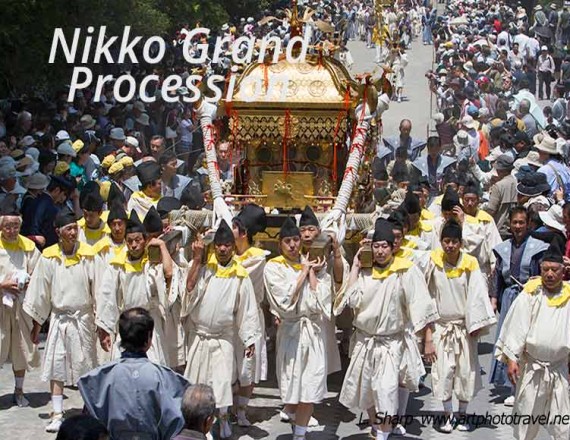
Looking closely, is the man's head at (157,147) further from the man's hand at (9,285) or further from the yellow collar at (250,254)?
the yellow collar at (250,254)

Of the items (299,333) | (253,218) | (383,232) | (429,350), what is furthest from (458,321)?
(253,218)

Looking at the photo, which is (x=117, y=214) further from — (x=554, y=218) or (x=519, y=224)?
(x=554, y=218)

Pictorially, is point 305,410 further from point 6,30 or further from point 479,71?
point 479,71

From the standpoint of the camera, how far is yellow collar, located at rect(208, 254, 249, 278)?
11.4m

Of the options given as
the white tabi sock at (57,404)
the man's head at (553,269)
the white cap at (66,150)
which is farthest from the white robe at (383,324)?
the white cap at (66,150)

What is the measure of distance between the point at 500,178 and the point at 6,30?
7.54 metres

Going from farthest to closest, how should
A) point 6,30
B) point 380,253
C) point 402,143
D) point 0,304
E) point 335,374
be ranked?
point 6,30 → point 402,143 → point 335,374 → point 0,304 → point 380,253

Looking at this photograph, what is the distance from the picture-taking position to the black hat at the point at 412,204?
44.2 feet

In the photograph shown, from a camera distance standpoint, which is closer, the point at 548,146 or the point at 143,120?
the point at 548,146

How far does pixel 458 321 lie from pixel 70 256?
10.9 feet

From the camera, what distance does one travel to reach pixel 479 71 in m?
30.8

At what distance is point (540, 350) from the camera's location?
10516mm

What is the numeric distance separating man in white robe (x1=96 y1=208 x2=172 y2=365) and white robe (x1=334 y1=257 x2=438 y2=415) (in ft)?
5.02

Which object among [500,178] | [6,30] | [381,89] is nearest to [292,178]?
[381,89]
